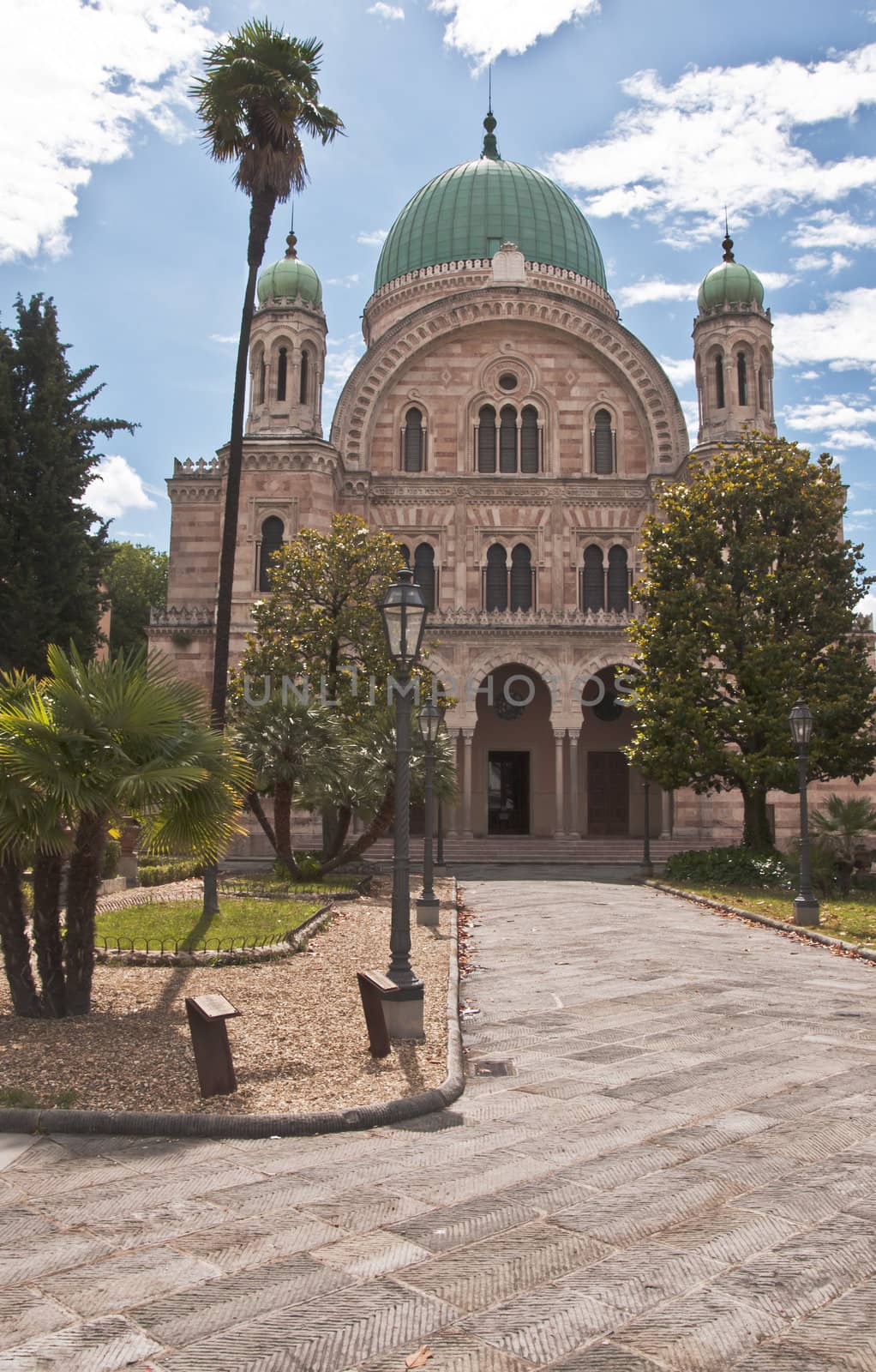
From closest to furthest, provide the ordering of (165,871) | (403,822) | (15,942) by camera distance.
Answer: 1. (15,942)
2. (403,822)
3. (165,871)

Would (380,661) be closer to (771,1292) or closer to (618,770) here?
(618,770)

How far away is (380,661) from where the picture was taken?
24594 mm

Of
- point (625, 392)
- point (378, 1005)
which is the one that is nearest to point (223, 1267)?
point (378, 1005)

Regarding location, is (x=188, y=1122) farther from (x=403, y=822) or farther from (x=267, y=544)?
(x=267, y=544)

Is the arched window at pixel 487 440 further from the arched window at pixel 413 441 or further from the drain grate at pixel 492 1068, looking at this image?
the drain grate at pixel 492 1068

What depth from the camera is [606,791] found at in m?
35.9

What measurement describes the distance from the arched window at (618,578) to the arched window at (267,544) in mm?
11049

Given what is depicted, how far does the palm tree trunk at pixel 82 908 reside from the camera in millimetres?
9078

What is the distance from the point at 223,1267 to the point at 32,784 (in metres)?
4.91

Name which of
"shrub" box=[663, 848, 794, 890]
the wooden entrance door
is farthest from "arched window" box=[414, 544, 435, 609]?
"shrub" box=[663, 848, 794, 890]

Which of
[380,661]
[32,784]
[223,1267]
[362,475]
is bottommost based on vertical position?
[223,1267]

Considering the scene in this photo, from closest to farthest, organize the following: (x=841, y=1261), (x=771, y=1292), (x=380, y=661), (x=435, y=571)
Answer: (x=771, y=1292) < (x=841, y=1261) < (x=380, y=661) < (x=435, y=571)

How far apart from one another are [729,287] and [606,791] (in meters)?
17.9

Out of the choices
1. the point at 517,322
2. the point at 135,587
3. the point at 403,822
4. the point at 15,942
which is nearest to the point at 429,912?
the point at 403,822
